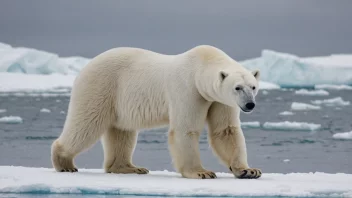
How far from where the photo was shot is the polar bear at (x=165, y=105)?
6.06 metres

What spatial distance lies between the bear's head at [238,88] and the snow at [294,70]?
39434 millimetres

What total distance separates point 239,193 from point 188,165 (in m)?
1.04

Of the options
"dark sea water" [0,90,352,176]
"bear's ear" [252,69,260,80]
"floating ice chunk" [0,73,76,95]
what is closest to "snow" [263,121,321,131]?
"dark sea water" [0,90,352,176]

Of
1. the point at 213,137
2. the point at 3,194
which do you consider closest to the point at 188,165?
the point at 213,137

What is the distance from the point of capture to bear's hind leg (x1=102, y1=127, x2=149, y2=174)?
275 inches

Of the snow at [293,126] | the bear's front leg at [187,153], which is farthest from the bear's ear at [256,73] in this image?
the snow at [293,126]

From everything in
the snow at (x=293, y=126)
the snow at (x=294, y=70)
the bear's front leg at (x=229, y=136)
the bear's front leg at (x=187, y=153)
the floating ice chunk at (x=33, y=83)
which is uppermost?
the snow at (x=294, y=70)

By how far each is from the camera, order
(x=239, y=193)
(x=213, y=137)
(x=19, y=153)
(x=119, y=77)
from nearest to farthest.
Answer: (x=239, y=193) < (x=213, y=137) < (x=119, y=77) < (x=19, y=153)

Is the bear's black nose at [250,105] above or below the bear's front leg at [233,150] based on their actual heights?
above

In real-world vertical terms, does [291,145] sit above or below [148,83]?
above

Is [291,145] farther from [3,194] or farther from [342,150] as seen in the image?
[3,194]

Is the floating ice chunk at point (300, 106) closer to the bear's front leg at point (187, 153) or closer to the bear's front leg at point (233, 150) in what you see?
the bear's front leg at point (233, 150)

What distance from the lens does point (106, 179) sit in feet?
19.6

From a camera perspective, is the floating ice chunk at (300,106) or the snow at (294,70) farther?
the snow at (294,70)
